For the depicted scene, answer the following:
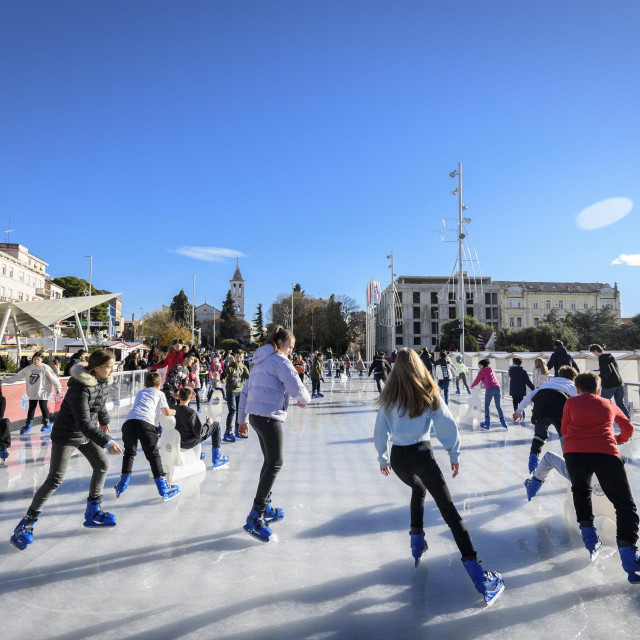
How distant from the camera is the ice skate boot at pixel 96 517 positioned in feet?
14.7

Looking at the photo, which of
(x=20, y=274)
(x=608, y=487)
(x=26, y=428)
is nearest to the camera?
(x=608, y=487)

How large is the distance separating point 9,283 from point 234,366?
6109 centimetres

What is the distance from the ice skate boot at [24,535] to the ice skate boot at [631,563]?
4.25 m

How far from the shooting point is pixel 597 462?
353 centimetres

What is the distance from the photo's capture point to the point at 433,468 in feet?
10.6

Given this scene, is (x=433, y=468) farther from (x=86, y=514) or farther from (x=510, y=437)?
(x=510, y=437)

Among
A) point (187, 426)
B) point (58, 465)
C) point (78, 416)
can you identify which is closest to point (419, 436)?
point (78, 416)

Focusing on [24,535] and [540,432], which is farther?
[540,432]

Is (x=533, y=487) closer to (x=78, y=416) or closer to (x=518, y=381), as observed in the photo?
(x=78, y=416)

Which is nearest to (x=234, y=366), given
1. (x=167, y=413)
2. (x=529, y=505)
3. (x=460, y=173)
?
(x=167, y=413)

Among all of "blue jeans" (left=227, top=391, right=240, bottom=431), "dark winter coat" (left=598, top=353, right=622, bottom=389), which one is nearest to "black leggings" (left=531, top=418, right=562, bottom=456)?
"dark winter coat" (left=598, top=353, right=622, bottom=389)

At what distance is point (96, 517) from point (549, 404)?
4702 mm

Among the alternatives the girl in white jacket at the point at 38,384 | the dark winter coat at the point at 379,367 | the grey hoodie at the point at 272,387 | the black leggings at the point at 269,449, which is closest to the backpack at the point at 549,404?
the grey hoodie at the point at 272,387

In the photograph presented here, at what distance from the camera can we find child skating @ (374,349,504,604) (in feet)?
10.3
